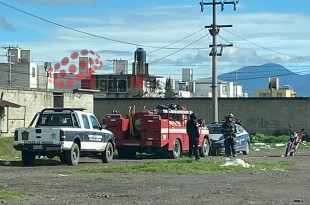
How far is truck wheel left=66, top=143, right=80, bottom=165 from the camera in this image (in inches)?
955

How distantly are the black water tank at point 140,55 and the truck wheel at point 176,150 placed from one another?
72.1 meters

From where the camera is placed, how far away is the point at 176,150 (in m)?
30.3

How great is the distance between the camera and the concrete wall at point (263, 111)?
56500 millimetres

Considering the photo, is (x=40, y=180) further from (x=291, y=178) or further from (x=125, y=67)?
(x=125, y=67)

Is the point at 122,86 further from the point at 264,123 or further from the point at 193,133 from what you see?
the point at 193,133

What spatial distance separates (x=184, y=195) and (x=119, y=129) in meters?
15.9

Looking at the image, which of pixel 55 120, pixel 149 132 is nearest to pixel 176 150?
pixel 149 132

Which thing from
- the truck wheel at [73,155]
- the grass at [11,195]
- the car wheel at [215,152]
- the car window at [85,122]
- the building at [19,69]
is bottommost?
the car wheel at [215,152]

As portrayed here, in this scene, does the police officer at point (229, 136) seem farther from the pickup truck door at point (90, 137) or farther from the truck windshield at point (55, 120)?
the truck windshield at point (55, 120)

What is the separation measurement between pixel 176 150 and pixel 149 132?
5.86 feet

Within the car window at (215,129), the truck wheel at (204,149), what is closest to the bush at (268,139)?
the car window at (215,129)

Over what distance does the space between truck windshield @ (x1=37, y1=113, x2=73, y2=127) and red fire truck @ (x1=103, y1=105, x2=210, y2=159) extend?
4826mm

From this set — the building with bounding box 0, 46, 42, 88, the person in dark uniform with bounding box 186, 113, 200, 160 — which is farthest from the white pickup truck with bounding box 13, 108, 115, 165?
the building with bounding box 0, 46, 42, 88

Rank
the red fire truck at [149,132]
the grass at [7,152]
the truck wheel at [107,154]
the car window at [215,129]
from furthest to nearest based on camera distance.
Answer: the car window at [215,129]
the grass at [7,152]
the red fire truck at [149,132]
the truck wheel at [107,154]
